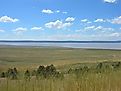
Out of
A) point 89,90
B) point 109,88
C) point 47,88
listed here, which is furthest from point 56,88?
point 109,88

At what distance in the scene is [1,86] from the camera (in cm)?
557

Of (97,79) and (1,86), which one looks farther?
(97,79)

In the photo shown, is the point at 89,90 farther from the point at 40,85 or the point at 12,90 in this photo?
the point at 12,90

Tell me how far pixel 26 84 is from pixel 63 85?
61cm

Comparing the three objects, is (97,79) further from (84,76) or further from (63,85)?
(63,85)

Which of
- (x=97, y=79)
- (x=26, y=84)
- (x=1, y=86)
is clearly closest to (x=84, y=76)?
(x=97, y=79)

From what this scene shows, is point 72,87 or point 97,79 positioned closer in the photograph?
point 72,87

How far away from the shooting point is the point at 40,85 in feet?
18.5

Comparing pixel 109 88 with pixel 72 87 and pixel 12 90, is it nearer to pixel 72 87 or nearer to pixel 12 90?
pixel 72 87

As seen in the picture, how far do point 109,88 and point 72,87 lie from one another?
1.97 feet

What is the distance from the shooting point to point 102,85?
5574 millimetres

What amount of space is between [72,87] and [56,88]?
25 cm

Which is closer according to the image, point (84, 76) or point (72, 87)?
point (72, 87)

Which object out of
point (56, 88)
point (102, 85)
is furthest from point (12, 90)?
point (102, 85)
